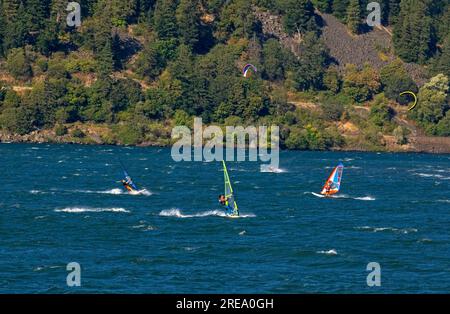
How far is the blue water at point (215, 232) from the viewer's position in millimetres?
69375

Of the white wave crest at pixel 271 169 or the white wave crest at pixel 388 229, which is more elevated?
the white wave crest at pixel 271 169

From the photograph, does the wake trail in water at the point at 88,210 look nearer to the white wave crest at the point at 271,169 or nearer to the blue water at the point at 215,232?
the blue water at the point at 215,232

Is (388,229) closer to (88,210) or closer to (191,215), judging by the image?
(191,215)

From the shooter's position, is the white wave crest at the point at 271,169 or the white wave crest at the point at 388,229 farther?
the white wave crest at the point at 271,169

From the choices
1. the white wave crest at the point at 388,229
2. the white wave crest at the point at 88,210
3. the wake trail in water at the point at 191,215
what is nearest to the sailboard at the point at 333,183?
the wake trail in water at the point at 191,215

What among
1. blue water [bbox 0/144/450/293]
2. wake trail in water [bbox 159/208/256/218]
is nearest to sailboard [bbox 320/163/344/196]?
blue water [bbox 0/144/450/293]

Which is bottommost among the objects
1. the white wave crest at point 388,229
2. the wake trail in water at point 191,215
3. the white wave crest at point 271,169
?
the white wave crest at point 388,229

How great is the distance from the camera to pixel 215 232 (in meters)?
89.4

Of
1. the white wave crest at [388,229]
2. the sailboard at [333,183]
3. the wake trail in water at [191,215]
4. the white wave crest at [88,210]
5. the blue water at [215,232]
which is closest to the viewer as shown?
the blue water at [215,232]

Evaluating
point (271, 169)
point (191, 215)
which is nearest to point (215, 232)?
point (191, 215)

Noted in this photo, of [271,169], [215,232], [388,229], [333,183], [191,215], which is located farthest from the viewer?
[271,169]

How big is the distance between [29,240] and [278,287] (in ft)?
82.3

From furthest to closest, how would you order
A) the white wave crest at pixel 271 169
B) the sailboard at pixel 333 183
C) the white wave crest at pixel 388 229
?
the white wave crest at pixel 271 169
the sailboard at pixel 333 183
the white wave crest at pixel 388 229

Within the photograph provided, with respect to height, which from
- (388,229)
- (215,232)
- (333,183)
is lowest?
(388,229)
